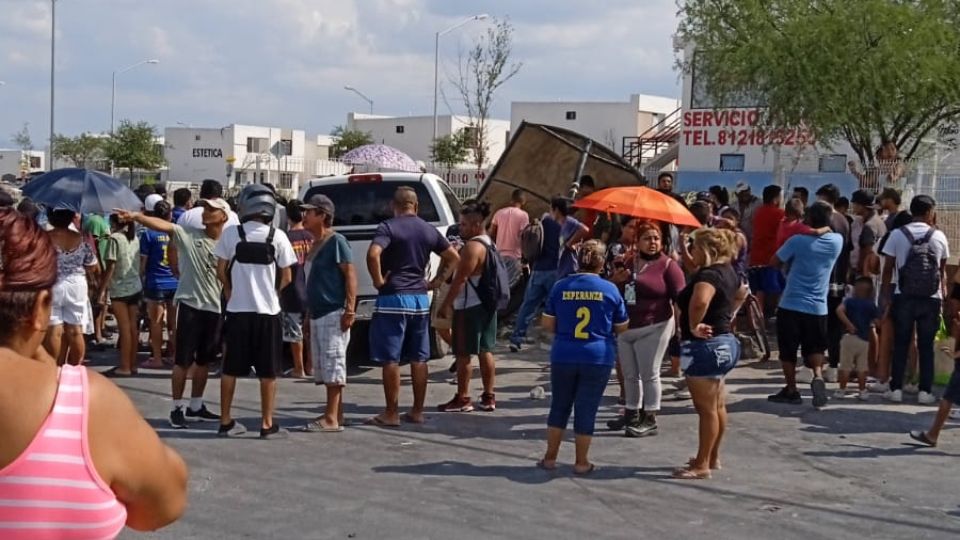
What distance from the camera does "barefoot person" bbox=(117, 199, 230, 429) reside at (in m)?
9.23

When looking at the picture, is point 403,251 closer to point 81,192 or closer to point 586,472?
point 586,472

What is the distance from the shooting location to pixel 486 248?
9.67 m

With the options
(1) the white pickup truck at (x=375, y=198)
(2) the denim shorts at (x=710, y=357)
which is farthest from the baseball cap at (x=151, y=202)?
(2) the denim shorts at (x=710, y=357)

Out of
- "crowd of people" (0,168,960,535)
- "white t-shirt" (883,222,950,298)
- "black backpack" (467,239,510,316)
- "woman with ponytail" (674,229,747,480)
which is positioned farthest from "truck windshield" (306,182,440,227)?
"woman with ponytail" (674,229,747,480)

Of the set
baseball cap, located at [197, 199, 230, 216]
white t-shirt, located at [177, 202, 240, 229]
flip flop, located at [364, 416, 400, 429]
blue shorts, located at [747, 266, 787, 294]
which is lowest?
flip flop, located at [364, 416, 400, 429]

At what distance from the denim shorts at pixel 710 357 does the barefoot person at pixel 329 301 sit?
9.08 ft

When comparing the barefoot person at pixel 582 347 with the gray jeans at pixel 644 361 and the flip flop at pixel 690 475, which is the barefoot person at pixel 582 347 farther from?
the gray jeans at pixel 644 361

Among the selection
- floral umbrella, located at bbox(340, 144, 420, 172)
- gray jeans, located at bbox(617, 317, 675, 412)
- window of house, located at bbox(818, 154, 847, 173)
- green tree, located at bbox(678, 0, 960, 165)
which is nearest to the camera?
gray jeans, located at bbox(617, 317, 675, 412)

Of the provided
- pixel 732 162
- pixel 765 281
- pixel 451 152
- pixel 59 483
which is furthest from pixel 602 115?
pixel 59 483

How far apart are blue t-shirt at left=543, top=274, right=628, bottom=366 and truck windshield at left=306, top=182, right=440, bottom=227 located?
5.09m

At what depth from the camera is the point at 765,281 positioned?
13719mm

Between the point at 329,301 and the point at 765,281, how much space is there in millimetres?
6621

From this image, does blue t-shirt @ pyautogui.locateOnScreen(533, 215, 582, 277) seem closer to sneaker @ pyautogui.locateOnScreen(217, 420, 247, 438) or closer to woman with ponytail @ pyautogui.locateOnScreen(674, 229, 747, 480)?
woman with ponytail @ pyautogui.locateOnScreen(674, 229, 747, 480)

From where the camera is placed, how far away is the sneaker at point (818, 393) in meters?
10.0
